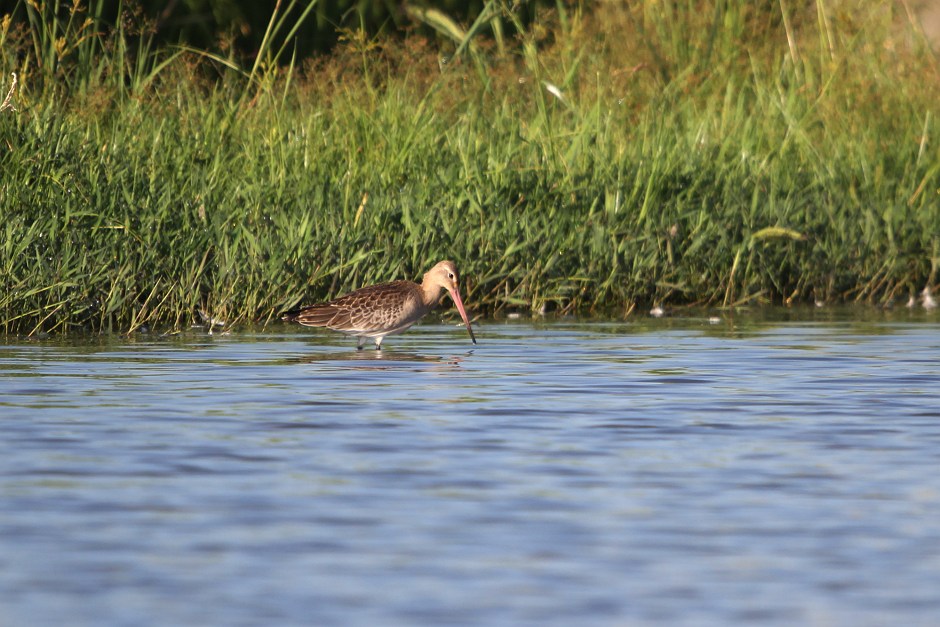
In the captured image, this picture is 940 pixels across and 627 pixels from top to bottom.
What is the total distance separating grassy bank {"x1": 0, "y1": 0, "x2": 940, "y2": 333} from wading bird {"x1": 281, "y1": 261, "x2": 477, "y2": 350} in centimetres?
62

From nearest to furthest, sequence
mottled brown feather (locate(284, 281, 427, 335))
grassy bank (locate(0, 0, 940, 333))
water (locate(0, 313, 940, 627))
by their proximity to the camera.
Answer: water (locate(0, 313, 940, 627)) → mottled brown feather (locate(284, 281, 427, 335)) → grassy bank (locate(0, 0, 940, 333))

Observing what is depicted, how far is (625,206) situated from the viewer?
13.8 metres

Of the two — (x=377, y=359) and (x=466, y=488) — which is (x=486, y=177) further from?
(x=466, y=488)

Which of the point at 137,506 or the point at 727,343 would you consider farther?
the point at 727,343

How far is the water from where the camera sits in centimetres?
514

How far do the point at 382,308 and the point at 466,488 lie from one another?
4885mm

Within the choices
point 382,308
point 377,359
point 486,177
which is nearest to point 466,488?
point 377,359

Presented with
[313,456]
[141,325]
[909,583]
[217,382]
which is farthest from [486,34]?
[909,583]

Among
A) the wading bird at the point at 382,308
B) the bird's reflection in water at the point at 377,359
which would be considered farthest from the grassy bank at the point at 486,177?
the bird's reflection in water at the point at 377,359

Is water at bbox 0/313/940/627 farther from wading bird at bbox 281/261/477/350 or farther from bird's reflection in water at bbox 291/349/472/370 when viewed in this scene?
wading bird at bbox 281/261/477/350

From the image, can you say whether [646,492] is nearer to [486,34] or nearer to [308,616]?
[308,616]

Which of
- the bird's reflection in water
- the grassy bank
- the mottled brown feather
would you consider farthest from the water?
the grassy bank

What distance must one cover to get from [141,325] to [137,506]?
19.3 feet

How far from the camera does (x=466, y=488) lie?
666 cm
